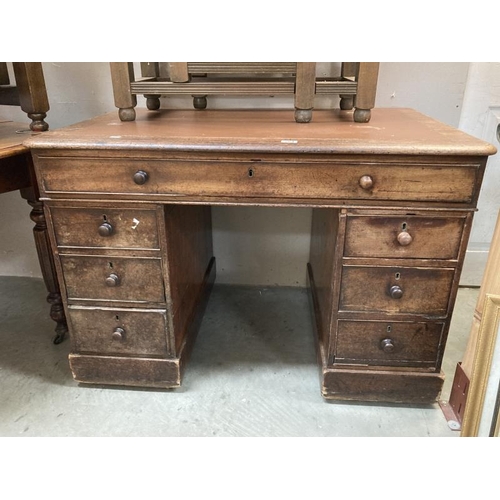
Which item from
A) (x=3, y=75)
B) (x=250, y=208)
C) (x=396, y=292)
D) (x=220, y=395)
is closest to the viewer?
(x=396, y=292)

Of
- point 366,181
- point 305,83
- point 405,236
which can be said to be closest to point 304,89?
point 305,83

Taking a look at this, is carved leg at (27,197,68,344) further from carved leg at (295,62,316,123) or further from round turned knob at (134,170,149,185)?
carved leg at (295,62,316,123)

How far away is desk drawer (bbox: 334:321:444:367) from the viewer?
1250 mm

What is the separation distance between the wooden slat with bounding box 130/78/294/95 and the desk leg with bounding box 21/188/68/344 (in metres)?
0.54

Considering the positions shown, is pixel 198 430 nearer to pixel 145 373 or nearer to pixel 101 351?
pixel 145 373

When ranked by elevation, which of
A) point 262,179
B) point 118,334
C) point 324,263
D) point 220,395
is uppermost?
point 262,179

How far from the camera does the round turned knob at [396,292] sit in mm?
1184

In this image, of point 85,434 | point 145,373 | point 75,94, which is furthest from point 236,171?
point 75,94

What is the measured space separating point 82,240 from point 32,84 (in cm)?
58

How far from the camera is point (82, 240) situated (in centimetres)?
123

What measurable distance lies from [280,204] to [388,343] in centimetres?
54

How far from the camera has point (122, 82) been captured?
1.30 meters

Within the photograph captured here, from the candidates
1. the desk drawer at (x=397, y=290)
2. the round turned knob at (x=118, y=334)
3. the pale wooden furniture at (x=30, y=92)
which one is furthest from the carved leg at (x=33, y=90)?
the desk drawer at (x=397, y=290)

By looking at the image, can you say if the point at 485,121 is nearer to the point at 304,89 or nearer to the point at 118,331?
the point at 304,89
